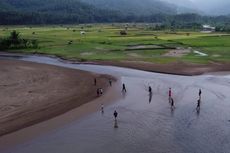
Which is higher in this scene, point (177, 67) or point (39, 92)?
point (177, 67)

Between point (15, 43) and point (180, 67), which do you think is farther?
point (15, 43)

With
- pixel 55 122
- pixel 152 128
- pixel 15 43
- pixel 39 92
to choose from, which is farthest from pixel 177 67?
pixel 15 43

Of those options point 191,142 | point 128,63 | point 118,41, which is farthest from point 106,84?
point 118,41

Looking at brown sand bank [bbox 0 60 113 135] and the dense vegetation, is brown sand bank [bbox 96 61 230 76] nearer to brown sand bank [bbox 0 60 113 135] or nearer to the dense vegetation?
brown sand bank [bbox 0 60 113 135]

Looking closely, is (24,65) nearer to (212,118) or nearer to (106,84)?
(106,84)

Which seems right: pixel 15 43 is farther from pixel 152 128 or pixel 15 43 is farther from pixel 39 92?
pixel 152 128

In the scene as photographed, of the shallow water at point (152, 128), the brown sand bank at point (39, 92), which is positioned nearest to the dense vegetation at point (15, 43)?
the brown sand bank at point (39, 92)

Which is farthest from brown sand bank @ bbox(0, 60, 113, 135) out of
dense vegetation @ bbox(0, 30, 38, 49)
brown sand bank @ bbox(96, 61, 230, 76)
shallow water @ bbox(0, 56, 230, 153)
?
dense vegetation @ bbox(0, 30, 38, 49)
